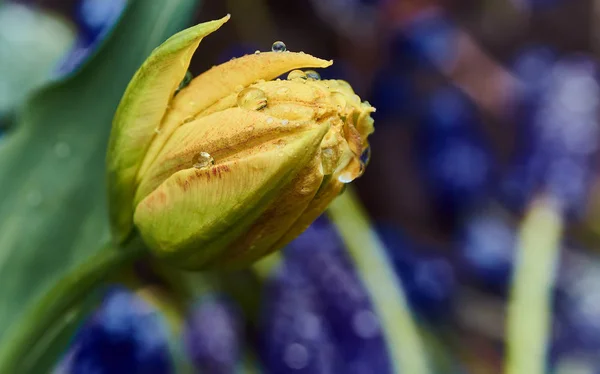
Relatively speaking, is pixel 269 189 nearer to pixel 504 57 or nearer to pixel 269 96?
pixel 269 96

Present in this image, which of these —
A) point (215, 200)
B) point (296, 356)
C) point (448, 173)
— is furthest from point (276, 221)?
point (448, 173)

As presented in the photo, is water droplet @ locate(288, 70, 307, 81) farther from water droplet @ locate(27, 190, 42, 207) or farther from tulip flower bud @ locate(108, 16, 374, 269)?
water droplet @ locate(27, 190, 42, 207)

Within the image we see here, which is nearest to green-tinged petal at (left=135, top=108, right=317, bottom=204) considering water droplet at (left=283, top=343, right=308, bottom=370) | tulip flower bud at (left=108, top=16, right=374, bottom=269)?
tulip flower bud at (left=108, top=16, right=374, bottom=269)

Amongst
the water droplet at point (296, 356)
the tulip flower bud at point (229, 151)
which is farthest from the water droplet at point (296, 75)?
the water droplet at point (296, 356)

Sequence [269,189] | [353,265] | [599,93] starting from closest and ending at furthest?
[269,189], [353,265], [599,93]

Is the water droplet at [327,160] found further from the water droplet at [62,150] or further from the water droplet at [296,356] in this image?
the water droplet at [296,356]

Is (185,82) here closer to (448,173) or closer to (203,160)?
(203,160)

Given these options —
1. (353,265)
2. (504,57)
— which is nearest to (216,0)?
(353,265)

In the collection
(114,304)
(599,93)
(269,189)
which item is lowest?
(599,93)
